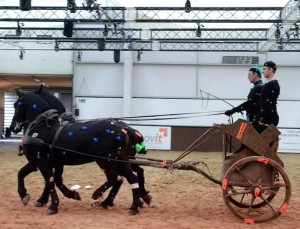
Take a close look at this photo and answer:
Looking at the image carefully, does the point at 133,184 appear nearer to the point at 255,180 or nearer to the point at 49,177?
the point at 49,177

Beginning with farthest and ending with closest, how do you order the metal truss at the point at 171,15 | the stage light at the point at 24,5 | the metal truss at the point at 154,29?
1. the metal truss at the point at 154,29
2. the metal truss at the point at 171,15
3. the stage light at the point at 24,5

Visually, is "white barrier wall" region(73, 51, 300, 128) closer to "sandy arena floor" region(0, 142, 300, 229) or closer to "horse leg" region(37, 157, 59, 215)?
"sandy arena floor" region(0, 142, 300, 229)

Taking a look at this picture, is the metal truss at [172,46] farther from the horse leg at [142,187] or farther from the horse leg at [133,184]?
the horse leg at [133,184]

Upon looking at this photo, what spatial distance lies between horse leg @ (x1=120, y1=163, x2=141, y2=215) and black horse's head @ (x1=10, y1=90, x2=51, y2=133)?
137 cm

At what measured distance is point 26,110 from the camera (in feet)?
20.5

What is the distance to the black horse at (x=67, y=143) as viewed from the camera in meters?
6.05

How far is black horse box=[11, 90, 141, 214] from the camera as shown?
238 inches

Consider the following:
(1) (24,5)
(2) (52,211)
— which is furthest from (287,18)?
(2) (52,211)

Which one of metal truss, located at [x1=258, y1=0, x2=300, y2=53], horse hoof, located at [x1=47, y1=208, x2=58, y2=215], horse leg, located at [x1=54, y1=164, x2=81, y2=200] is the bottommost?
horse hoof, located at [x1=47, y1=208, x2=58, y2=215]

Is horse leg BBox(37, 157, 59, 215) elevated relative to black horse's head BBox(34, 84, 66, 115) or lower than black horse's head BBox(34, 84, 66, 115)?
lower

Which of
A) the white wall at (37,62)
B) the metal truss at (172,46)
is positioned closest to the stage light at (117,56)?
the metal truss at (172,46)

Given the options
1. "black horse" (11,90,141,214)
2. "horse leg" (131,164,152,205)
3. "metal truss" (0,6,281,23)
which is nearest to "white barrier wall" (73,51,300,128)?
"metal truss" (0,6,281,23)

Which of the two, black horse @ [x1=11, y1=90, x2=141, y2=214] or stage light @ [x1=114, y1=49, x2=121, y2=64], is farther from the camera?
stage light @ [x1=114, y1=49, x2=121, y2=64]

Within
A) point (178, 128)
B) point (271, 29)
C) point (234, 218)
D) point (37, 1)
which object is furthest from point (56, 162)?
point (178, 128)
